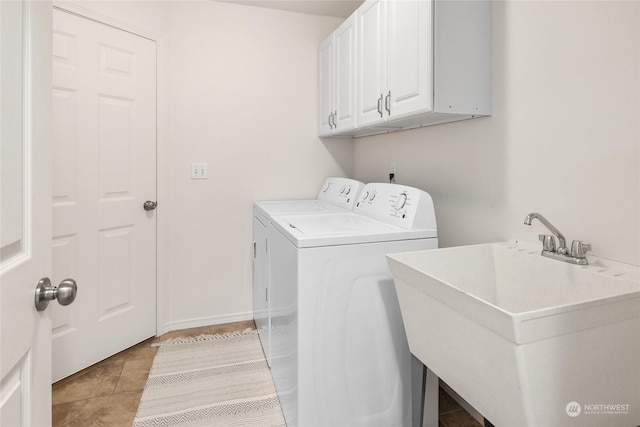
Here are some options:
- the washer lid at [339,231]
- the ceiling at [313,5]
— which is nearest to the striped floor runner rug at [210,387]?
the washer lid at [339,231]

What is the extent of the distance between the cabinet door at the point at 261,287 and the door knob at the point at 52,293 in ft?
4.47

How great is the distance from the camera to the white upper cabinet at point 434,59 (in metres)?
1.47

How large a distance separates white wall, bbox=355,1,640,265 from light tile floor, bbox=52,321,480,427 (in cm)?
84

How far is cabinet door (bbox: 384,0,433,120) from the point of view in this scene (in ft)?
4.85

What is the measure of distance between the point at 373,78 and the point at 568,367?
1550mm

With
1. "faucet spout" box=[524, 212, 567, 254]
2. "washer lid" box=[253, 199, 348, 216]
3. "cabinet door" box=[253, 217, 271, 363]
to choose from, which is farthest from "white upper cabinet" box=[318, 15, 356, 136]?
"faucet spout" box=[524, 212, 567, 254]

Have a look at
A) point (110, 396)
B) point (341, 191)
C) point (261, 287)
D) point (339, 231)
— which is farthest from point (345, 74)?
point (110, 396)

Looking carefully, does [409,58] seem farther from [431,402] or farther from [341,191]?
[431,402]

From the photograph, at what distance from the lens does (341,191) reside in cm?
248

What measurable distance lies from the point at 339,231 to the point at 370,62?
98 cm

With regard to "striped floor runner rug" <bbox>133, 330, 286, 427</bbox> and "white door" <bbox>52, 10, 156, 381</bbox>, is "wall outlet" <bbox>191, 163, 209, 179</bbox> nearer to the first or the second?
"white door" <bbox>52, 10, 156, 381</bbox>

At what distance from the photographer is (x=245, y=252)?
2.79 m

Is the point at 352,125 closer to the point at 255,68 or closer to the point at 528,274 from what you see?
the point at 255,68

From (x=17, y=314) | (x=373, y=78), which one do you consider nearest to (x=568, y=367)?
(x=17, y=314)
